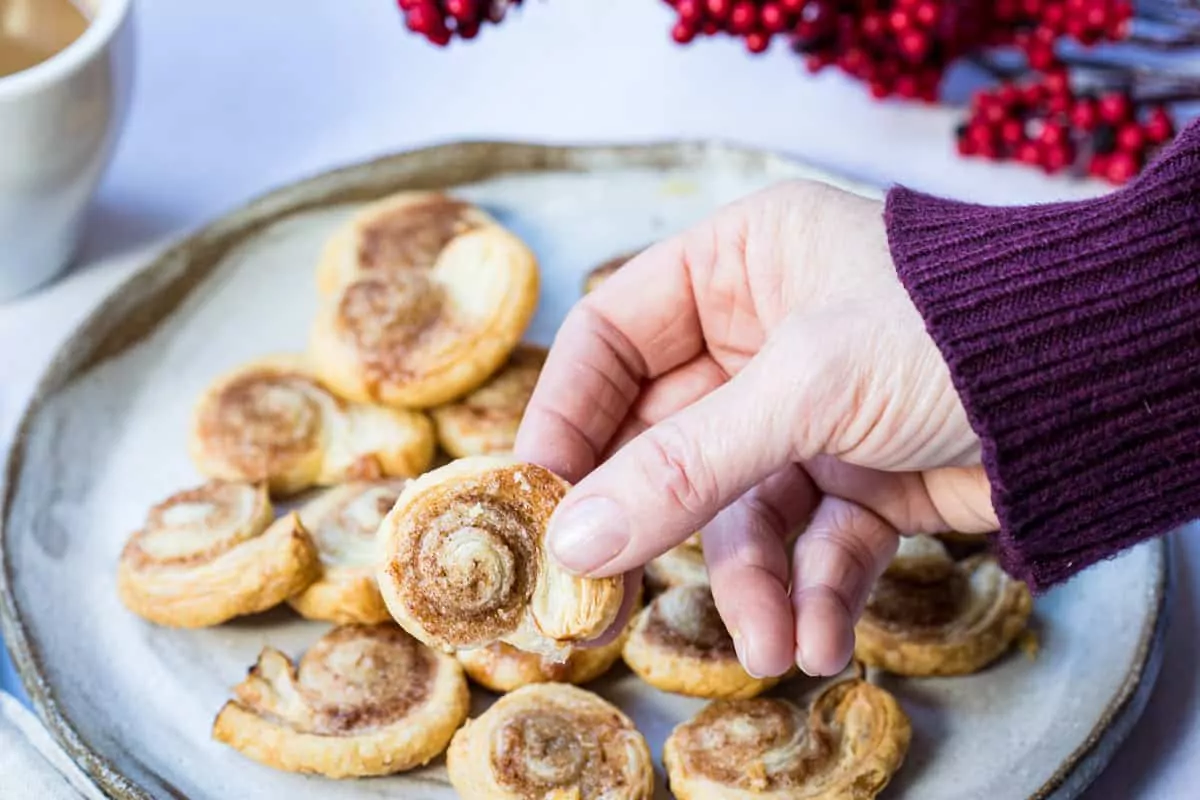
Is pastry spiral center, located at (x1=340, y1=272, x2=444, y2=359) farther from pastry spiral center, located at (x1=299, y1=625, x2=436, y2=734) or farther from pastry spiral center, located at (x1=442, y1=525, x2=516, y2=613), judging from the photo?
pastry spiral center, located at (x1=442, y1=525, x2=516, y2=613)

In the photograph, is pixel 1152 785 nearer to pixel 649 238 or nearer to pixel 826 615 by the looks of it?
pixel 826 615

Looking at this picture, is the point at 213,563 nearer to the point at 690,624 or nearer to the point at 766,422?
the point at 690,624

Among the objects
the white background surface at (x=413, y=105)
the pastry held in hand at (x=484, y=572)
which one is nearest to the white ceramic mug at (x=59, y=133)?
the white background surface at (x=413, y=105)

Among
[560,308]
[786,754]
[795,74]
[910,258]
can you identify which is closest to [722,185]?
[560,308]

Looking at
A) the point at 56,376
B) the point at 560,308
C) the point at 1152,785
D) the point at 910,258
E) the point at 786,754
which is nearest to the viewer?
the point at 910,258

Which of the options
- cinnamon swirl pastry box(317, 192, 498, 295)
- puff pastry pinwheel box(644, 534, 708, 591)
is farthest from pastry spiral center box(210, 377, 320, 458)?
puff pastry pinwheel box(644, 534, 708, 591)
